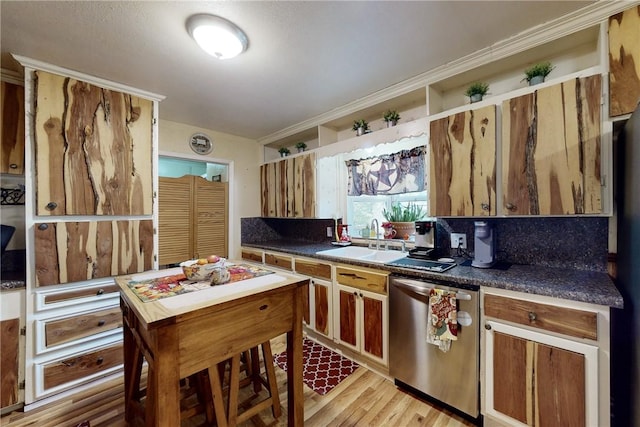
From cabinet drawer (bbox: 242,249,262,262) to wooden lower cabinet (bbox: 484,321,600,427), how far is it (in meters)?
2.52

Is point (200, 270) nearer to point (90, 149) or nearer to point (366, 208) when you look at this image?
point (90, 149)

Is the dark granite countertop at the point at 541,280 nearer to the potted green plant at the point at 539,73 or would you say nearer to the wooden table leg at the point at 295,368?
the wooden table leg at the point at 295,368

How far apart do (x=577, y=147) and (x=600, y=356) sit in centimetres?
109

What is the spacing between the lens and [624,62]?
1.31m

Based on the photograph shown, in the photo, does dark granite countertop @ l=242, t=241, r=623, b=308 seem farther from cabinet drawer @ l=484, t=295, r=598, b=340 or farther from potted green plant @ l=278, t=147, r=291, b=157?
potted green plant @ l=278, t=147, r=291, b=157

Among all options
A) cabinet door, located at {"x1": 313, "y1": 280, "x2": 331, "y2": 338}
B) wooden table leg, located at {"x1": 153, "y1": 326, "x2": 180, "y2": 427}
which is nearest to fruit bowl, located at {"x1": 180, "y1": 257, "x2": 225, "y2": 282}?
wooden table leg, located at {"x1": 153, "y1": 326, "x2": 180, "y2": 427}

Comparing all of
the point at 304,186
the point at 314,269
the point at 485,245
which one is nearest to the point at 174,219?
the point at 304,186

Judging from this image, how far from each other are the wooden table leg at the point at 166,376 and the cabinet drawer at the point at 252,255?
2.27 m

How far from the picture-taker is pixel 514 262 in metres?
1.86

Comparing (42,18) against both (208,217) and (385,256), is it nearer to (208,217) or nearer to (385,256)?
(208,217)

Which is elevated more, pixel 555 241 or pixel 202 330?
pixel 555 241

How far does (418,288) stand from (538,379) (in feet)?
2.34

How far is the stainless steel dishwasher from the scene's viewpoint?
59.7 inches

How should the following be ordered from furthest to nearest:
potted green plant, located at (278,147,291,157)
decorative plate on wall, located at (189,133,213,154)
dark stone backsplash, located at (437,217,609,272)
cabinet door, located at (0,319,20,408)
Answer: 1. potted green plant, located at (278,147,291,157)
2. decorative plate on wall, located at (189,133,213,154)
3. cabinet door, located at (0,319,20,408)
4. dark stone backsplash, located at (437,217,609,272)
